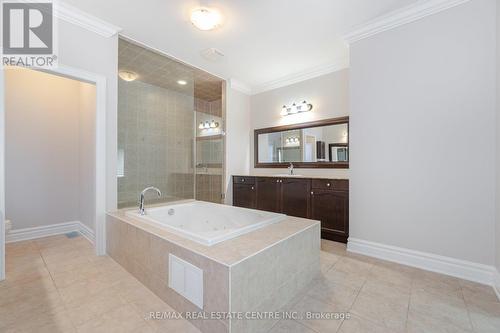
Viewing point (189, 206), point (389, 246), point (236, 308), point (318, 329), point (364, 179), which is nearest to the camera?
point (236, 308)

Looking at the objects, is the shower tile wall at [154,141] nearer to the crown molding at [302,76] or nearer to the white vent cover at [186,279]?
the crown molding at [302,76]

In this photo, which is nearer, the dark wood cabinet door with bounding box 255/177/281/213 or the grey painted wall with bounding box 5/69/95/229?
the grey painted wall with bounding box 5/69/95/229

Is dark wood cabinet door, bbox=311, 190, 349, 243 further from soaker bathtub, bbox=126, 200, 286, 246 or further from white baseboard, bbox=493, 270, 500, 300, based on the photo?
white baseboard, bbox=493, 270, 500, 300

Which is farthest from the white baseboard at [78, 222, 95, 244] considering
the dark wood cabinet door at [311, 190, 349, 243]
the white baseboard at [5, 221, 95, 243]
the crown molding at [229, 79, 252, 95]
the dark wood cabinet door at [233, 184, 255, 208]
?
the crown molding at [229, 79, 252, 95]

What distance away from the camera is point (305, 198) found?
3.00 meters

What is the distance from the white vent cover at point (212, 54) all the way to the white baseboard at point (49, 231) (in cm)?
274

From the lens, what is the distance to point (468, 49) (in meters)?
1.88

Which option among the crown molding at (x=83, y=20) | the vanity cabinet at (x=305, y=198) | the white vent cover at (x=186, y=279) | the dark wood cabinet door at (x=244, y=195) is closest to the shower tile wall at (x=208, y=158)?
the dark wood cabinet door at (x=244, y=195)

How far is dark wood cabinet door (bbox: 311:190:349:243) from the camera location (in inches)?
104

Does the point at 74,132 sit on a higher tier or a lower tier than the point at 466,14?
lower

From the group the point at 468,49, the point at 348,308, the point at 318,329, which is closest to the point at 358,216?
the point at 348,308

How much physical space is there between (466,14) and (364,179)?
1.68 metres

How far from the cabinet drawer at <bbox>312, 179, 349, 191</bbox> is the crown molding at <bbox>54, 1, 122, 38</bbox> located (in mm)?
2941

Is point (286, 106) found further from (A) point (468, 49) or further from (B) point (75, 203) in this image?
(B) point (75, 203)
